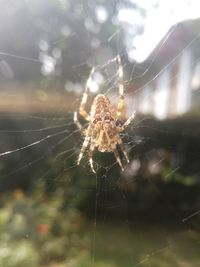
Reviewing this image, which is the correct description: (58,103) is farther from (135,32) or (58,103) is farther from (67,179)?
(135,32)

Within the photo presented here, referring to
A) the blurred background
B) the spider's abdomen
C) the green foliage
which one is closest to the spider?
the spider's abdomen

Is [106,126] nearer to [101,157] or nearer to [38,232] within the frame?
[101,157]

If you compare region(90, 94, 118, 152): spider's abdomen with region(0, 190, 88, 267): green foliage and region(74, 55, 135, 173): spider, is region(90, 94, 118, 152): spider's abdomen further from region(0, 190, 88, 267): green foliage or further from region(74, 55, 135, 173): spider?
region(0, 190, 88, 267): green foliage

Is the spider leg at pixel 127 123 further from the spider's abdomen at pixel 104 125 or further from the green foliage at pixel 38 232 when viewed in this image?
the green foliage at pixel 38 232

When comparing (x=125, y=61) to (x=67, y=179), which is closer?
(x=125, y=61)

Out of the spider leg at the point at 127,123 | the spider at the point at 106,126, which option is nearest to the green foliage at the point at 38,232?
the spider at the point at 106,126

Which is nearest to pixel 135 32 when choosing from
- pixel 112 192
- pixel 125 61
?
pixel 125 61
